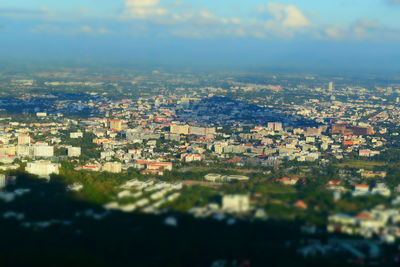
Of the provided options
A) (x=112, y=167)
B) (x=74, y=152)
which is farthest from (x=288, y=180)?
(x=74, y=152)

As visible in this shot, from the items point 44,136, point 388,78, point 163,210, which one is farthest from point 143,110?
point 388,78

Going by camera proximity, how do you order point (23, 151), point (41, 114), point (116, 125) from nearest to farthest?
point (23, 151) < point (116, 125) < point (41, 114)

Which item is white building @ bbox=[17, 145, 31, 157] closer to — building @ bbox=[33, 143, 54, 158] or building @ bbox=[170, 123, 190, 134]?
building @ bbox=[33, 143, 54, 158]

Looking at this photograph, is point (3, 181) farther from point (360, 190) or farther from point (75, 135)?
point (75, 135)

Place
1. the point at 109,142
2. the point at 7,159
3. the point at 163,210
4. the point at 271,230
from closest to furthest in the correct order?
1. the point at 271,230
2. the point at 163,210
3. the point at 7,159
4. the point at 109,142

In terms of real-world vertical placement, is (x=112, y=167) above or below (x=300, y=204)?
below

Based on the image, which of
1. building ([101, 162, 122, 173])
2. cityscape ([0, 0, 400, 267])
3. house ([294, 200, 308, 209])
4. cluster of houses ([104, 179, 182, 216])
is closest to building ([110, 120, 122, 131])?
cityscape ([0, 0, 400, 267])

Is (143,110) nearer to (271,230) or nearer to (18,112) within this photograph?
(18,112)

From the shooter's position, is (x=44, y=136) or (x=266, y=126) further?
(x=266, y=126)
